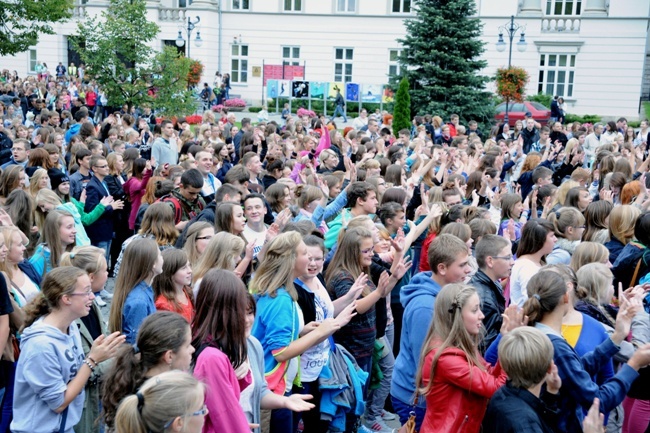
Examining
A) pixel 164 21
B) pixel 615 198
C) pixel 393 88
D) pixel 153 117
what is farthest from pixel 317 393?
pixel 164 21

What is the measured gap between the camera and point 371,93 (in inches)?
1532

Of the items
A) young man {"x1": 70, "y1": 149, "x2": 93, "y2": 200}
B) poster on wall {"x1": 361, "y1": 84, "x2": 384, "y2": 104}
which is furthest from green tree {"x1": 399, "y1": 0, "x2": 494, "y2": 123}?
young man {"x1": 70, "y1": 149, "x2": 93, "y2": 200}

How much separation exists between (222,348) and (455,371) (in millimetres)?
1376

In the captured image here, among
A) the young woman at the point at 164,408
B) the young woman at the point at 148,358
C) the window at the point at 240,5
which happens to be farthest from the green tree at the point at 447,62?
the young woman at the point at 164,408

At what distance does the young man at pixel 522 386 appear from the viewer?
13.0 feet

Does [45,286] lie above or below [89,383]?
above

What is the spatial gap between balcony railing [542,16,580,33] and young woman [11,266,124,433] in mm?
38803

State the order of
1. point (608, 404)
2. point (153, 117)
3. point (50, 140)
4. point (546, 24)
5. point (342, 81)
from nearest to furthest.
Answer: point (608, 404) → point (50, 140) → point (153, 117) → point (546, 24) → point (342, 81)

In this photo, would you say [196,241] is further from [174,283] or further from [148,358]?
[148,358]

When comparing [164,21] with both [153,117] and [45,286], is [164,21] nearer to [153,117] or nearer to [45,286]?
[153,117]

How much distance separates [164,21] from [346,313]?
141ft

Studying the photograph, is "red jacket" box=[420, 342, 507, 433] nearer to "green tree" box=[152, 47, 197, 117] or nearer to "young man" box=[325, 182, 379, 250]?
"young man" box=[325, 182, 379, 250]

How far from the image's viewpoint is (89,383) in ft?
16.0

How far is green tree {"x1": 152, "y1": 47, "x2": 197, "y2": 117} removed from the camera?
2039 cm
